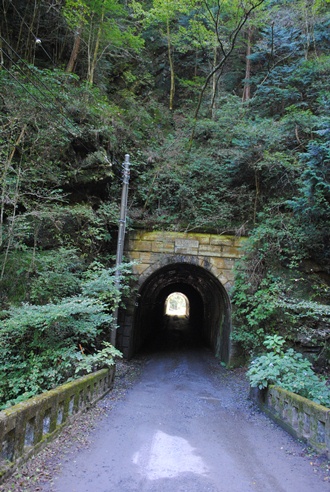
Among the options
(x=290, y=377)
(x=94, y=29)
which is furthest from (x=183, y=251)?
(x=94, y=29)

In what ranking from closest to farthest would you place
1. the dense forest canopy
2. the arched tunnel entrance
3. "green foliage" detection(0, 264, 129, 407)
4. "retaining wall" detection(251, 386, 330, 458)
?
"retaining wall" detection(251, 386, 330, 458) → "green foliage" detection(0, 264, 129, 407) → the dense forest canopy → the arched tunnel entrance

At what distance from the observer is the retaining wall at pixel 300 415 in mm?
3474

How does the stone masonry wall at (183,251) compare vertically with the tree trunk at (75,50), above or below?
below

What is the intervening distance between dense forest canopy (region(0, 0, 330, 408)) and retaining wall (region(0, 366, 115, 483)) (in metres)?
0.68

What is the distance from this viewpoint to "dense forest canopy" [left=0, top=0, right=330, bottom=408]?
5980mm

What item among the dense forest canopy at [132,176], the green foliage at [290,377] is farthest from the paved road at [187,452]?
the dense forest canopy at [132,176]

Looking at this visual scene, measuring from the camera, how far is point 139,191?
9.70m

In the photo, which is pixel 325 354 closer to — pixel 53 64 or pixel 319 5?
pixel 53 64

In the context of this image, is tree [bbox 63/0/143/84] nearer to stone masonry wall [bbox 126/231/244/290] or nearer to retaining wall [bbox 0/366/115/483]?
stone masonry wall [bbox 126/231/244/290]

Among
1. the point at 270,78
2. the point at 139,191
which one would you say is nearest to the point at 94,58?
the point at 139,191

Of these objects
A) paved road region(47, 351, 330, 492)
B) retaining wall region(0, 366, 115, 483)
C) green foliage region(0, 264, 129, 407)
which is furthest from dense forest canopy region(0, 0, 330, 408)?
paved road region(47, 351, 330, 492)

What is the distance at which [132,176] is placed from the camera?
32.9 feet

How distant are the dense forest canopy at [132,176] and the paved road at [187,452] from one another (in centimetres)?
152

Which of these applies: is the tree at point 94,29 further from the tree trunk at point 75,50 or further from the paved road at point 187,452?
the paved road at point 187,452
